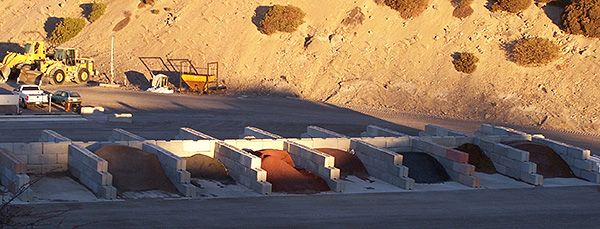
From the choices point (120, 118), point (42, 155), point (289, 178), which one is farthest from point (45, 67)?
point (289, 178)

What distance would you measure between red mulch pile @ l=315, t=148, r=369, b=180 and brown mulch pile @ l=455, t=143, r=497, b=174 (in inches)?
154

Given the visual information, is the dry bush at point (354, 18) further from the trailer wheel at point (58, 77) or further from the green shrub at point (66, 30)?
the green shrub at point (66, 30)

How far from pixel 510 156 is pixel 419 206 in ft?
19.8

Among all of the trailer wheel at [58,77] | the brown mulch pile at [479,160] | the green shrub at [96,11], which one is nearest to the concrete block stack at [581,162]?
the brown mulch pile at [479,160]

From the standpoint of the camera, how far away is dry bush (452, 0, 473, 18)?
162ft

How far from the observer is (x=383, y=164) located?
2058cm

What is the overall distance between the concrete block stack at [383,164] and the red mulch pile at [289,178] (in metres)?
2.19

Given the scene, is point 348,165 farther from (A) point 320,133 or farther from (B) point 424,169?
(A) point 320,133

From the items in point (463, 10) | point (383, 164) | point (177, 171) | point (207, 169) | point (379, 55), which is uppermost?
point (463, 10)

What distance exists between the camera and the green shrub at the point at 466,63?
4431 cm

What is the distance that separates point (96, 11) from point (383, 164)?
155 feet

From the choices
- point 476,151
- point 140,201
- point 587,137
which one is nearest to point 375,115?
point 587,137

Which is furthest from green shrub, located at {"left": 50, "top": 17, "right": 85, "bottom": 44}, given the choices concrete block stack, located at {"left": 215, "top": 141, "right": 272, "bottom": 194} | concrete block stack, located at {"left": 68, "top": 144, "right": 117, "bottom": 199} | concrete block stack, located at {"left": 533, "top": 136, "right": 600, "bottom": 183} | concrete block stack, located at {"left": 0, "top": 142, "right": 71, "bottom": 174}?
concrete block stack, located at {"left": 533, "top": 136, "right": 600, "bottom": 183}

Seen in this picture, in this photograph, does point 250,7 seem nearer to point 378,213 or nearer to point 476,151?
point 476,151
